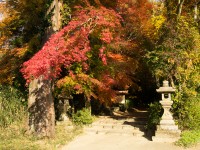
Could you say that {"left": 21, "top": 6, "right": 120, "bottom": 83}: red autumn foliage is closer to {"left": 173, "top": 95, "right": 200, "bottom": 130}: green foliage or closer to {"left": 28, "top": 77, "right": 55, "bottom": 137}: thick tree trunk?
{"left": 28, "top": 77, "right": 55, "bottom": 137}: thick tree trunk

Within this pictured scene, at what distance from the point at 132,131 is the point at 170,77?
2854mm

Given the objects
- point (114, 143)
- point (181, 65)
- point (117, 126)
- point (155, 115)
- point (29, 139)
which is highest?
point (181, 65)

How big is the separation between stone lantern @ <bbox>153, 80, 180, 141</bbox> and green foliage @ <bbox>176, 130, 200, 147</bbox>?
29 centimetres

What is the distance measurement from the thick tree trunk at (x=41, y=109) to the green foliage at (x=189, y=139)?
5020mm

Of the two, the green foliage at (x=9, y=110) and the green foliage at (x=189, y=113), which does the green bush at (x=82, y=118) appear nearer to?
the green foliage at (x=9, y=110)

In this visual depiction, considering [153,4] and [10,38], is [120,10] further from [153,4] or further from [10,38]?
[10,38]

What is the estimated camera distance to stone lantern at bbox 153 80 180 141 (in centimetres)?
960

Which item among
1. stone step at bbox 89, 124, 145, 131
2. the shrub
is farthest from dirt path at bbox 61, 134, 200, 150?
the shrub

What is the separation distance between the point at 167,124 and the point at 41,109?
5.13 m

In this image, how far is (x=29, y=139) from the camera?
999 cm

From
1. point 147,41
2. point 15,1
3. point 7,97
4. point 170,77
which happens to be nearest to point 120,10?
point 147,41

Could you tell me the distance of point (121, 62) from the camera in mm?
14086

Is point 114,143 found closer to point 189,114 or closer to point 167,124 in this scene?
point 167,124

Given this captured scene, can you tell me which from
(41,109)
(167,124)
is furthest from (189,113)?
(41,109)
